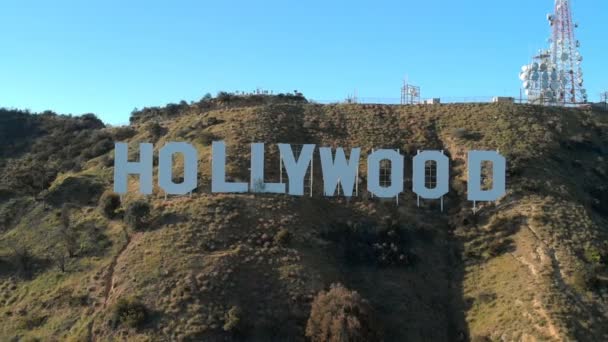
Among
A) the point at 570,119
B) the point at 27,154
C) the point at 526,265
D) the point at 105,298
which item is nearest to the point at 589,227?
the point at 526,265

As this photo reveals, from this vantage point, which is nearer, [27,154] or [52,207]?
[52,207]

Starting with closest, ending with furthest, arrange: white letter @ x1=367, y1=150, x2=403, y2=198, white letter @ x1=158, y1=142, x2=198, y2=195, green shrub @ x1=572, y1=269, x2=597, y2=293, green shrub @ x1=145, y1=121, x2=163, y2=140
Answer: green shrub @ x1=572, y1=269, x2=597, y2=293
white letter @ x1=158, y1=142, x2=198, y2=195
white letter @ x1=367, y1=150, x2=403, y2=198
green shrub @ x1=145, y1=121, x2=163, y2=140

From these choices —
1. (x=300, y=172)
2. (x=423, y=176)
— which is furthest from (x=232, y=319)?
(x=423, y=176)

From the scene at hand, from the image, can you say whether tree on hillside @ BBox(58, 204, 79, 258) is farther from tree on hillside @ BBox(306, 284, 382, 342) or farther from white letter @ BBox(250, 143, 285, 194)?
tree on hillside @ BBox(306, 284, 382, 342)

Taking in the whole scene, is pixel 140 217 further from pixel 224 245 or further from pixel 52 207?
pixel 52 207

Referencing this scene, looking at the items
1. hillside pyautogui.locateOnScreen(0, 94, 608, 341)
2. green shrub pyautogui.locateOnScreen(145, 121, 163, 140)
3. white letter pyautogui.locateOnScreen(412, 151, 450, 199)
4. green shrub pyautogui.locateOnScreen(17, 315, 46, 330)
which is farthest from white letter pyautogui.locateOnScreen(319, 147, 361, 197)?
green shrub pyautogui.locateOnScreen(145, 121, 163, 140)

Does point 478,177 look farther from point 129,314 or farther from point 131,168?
point 129,314

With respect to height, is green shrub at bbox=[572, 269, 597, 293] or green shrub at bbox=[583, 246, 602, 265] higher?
green shrub at bbox=[583, 246, 602, 265]
